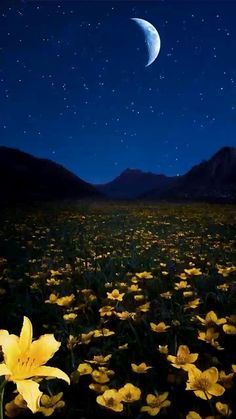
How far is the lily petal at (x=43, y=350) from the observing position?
1.08m

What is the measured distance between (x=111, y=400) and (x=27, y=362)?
41.9 inches

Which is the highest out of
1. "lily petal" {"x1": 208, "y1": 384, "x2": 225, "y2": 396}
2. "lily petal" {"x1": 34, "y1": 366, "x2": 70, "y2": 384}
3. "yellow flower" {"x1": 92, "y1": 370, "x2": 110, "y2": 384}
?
"lily petal" {"x1": 34, "y1": 366, "x2": 70, "y2": 384}

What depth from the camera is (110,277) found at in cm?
508

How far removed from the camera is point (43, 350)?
1111 millimetres

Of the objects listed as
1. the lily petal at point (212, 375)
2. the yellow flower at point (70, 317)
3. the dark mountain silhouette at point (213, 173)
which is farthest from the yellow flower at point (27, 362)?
the dark mountain silhouette at point (213, 173)

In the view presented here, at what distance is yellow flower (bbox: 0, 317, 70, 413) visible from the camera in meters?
0.96

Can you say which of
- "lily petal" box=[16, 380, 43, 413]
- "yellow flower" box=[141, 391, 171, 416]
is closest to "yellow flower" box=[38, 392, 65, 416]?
"yellow flower" box=[141, 391, 171, 416]

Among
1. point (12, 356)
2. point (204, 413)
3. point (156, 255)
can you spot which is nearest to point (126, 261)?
point (156, 255)

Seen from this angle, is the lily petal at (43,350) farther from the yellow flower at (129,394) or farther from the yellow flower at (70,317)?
the yellow flower at (70,317)

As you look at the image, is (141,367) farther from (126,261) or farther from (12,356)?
(126,261)

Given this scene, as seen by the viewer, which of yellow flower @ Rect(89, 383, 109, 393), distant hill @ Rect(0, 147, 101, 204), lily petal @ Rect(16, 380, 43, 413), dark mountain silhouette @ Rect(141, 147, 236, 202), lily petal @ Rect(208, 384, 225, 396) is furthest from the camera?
dark mountain silhouette @ Rect(141, 147, 236, 202)

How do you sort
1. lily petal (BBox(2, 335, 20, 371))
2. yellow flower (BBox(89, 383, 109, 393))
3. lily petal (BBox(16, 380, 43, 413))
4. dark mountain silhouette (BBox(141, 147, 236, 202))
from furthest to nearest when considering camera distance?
dark mountain silhouette (BBox(141, 147, 236, 202)) < yellow flower (BBox(89, 383, 109, 393)) < lily petal (BBox(2, 335, 20, 371)) < lily petal (BBox(16, 380, 43, 413))

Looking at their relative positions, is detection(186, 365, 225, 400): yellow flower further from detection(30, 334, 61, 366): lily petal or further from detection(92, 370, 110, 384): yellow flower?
detection(30, 334, 61, 366): lily petal

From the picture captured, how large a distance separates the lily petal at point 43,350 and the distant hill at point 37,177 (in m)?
112
